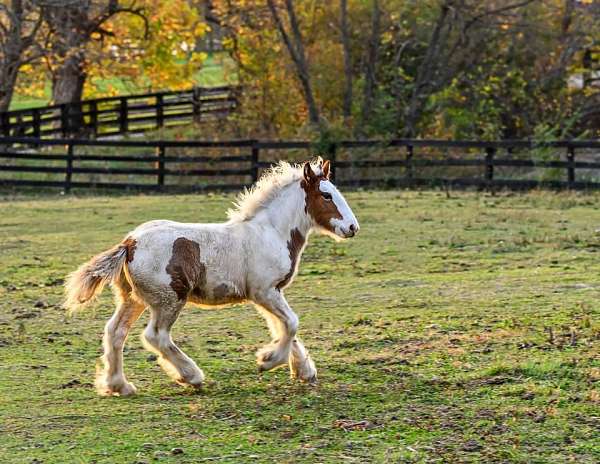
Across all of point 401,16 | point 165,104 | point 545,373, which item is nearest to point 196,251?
point 545,373

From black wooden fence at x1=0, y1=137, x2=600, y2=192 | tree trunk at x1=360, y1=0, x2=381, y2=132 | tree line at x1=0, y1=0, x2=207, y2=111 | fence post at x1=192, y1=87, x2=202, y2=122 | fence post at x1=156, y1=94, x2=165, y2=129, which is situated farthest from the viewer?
fence post at x1=156, y1=94, x2=165, y2=129

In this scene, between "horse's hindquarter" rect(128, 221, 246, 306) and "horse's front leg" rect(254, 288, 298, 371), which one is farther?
"horse's front leg" rect(254, 288, 298, 371)

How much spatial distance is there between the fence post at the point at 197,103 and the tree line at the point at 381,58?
11.7 feet

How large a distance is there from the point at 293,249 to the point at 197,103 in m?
31.2

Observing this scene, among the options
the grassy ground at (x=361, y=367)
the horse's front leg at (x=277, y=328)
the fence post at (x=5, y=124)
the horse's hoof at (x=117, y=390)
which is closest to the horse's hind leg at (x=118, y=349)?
the horse's hoof at (x=117, y=390)

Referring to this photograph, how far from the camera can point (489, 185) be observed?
25031mm

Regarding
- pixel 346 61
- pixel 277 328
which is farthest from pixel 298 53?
pixel 277 328

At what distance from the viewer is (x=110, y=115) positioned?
126ft

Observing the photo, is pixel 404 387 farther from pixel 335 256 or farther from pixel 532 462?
pixel 335 256

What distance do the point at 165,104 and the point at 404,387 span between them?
32.1 metres

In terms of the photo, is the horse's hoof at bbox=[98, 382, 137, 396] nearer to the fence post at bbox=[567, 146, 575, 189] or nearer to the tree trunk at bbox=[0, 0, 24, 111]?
the fence post at bbox=[567, 146, 575, 189]

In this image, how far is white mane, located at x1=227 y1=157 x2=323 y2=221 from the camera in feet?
29.4

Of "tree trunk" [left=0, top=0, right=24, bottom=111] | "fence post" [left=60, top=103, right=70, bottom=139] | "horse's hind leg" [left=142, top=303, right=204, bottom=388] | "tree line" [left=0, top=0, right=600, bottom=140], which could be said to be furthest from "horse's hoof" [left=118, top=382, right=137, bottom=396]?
"fence post" [left=60, top=103, right=70, bottom=139]

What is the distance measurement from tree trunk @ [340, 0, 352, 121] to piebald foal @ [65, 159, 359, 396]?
72.8ft
